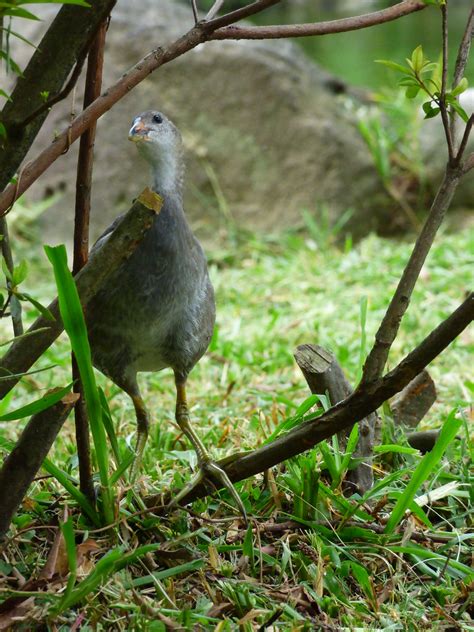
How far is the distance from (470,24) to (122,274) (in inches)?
39.6

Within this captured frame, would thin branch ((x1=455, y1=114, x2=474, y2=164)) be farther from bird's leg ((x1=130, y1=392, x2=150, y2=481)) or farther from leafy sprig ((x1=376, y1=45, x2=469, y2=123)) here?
bird's leg ((x1=130, y1=392, x2=150, y2=481))

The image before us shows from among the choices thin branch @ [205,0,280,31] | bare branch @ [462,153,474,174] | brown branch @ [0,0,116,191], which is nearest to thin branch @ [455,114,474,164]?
bare branch @ [462,153,474,174]

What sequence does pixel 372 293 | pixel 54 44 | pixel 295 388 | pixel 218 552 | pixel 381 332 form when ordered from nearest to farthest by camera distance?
pixel 54 44 → pixel 381 332 → pixel 218 552 → pixel 295 388 → pixel 372 293

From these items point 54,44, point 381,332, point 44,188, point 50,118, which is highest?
point 50,118

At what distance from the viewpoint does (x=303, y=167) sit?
6059mm

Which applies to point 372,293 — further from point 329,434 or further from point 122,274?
point 329,434

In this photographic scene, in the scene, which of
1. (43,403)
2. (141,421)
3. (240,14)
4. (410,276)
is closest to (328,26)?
(240,14)

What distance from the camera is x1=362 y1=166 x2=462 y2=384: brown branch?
1.68 metres

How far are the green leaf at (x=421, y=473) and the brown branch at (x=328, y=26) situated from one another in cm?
92

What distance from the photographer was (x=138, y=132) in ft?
8.27

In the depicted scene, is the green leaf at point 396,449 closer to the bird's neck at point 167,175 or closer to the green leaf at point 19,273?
the bird's neck at point 167,175

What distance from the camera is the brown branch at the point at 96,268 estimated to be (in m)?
1.71

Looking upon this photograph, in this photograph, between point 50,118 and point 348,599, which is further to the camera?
point 50,118

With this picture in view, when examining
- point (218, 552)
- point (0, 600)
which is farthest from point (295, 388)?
point (0, 600)
